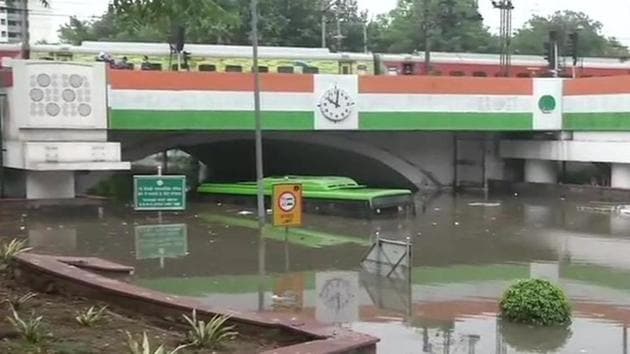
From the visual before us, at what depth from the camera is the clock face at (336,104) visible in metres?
31.2

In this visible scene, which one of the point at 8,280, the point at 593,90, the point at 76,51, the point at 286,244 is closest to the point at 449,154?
the point at 593,90

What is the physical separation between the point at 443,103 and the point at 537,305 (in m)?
23.7

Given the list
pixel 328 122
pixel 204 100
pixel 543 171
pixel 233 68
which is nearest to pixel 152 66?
pixel 233 68

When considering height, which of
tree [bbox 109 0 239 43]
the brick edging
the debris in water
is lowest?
the debris in water

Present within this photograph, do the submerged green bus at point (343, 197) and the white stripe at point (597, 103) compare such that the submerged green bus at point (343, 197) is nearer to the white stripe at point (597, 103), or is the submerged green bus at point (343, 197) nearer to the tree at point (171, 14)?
the white stripe at point (597, 103)

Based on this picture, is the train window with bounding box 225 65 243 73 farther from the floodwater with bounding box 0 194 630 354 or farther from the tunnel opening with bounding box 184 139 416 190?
the floodwater with bounding box 0 194 630 354

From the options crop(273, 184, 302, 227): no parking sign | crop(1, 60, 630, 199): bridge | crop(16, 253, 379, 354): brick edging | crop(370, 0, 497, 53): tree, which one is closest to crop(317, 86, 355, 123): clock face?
crop(1, 60, 630, 199): bridge

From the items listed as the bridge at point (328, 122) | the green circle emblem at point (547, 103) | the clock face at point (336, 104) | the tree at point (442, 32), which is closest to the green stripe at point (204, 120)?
the bridge at point (328, 122)

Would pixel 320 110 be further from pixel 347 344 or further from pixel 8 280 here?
pixel 347 344

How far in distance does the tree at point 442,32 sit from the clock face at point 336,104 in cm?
3537

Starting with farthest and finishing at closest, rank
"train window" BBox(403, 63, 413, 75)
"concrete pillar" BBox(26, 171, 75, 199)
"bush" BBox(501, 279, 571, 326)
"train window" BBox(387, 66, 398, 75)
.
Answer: "train window" BBox(403, 63, 413, 75), "train window" BBox(387, 66, 398, 75), "concrete pillar" BBox(26, 171, 75, 199), "bush" BBox(501, 279, 571, 326)

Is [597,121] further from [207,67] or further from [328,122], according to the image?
[207,67]

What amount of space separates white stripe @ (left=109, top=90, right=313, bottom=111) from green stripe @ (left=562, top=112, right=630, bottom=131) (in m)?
10.4

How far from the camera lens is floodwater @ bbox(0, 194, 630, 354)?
9.96m
